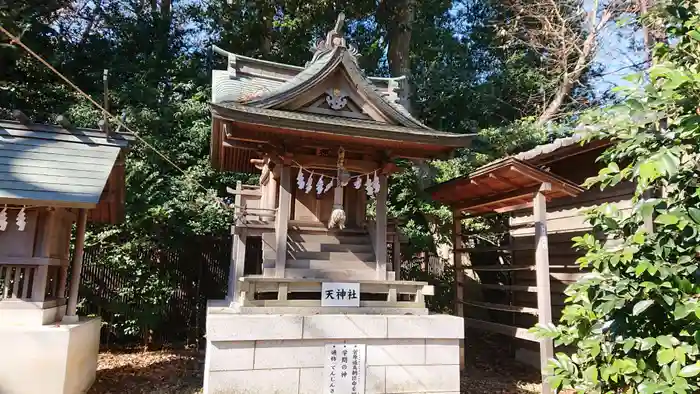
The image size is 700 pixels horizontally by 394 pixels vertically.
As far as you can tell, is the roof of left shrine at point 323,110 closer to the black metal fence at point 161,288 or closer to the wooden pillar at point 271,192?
the wooden pillar at point 271,192

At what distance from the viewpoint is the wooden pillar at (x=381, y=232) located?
6441 millimetres

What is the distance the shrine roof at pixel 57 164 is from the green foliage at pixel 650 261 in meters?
5.41

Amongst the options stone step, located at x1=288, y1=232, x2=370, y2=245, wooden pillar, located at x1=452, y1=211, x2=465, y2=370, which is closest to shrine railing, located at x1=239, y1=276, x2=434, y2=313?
stone step, located at x1=288, y1=232, x2=370, y2=245

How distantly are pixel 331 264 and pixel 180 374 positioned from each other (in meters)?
3.54

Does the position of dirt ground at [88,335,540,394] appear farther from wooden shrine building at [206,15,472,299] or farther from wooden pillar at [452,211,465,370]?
wooden shrine building at [206,15,472,299]

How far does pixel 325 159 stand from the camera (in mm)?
6543

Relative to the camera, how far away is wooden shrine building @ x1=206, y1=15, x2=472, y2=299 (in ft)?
20.0

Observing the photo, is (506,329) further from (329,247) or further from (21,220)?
(21,220)

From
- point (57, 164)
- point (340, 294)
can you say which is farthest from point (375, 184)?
point (57, 164)

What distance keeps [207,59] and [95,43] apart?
324 centimetres

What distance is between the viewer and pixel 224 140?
6.34 meters

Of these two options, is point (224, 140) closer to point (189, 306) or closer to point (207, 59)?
point (189, 306)

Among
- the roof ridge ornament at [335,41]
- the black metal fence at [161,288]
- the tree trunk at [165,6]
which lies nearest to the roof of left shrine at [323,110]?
the roof ridge ornament at [335,41]

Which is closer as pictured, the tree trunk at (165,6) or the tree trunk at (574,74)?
the tree trunk at (574,74)
